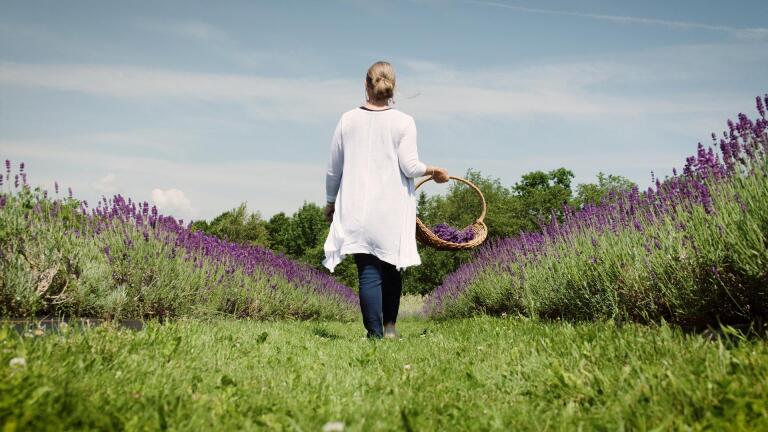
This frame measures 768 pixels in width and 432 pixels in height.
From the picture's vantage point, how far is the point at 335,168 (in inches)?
209

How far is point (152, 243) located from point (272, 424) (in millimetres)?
4414

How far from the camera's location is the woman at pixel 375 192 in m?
4.98

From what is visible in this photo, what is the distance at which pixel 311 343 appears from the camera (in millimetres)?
4621

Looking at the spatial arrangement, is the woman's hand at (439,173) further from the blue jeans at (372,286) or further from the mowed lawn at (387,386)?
the mowed lawn at (387,386)

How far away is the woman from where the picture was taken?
4.98 meters

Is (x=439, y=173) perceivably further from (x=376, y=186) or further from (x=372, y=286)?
(x=372, y=286)

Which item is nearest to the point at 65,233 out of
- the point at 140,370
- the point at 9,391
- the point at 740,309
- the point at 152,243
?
the point at 152,243

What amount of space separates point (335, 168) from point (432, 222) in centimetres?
1490

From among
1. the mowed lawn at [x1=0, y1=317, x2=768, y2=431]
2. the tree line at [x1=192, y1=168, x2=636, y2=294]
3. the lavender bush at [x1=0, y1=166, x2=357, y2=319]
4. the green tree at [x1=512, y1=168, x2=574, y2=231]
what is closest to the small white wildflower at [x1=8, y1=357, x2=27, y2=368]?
the mowed lawn at [x1=0, y1=317, x2=768, y2=431]

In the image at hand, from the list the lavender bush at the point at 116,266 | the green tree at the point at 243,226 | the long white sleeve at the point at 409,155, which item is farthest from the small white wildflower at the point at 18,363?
the green tree at the point at 243,226

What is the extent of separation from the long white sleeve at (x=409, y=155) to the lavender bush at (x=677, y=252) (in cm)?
167

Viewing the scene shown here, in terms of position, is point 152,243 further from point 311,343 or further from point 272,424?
point 272,424

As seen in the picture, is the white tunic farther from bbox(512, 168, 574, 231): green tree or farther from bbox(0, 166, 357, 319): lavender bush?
bbox(512, 168, 574, 231): green tree

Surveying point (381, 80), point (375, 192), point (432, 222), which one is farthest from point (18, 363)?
point (432, 222)
